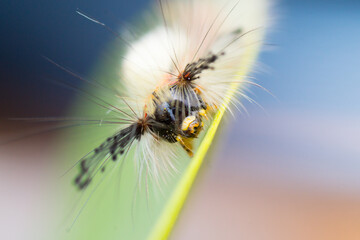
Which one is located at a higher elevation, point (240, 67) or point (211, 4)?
point (211, 4)

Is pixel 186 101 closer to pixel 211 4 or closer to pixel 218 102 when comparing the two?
pixel 218 102

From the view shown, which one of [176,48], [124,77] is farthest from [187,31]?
[124,77]

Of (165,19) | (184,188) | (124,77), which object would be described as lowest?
(184,188)

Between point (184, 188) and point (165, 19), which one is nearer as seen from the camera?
point (184, 188)

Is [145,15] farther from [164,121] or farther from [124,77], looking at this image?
[164,121]

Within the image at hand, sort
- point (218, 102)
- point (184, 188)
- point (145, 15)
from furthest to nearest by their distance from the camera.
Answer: point (145, 15) → point (218, 102) → point (184, 188)

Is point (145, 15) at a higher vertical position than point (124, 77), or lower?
higher

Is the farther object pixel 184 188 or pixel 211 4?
pixel 211 4

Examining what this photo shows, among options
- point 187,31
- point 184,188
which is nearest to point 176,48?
point 187,31

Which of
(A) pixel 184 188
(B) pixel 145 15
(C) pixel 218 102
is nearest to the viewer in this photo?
(A) pixel 184 188
